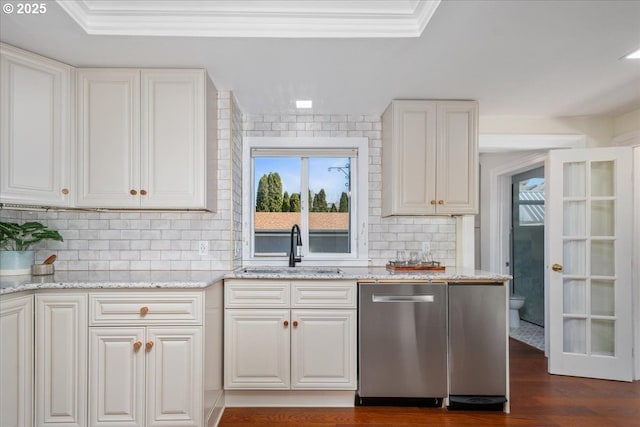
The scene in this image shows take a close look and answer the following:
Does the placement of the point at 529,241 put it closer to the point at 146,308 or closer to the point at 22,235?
the point at 146,308

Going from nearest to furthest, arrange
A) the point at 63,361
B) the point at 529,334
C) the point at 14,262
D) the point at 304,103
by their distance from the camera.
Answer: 1. the point at 63,361
2. the point at 14,262
3. the point at 304,103
4. the point at 529,334

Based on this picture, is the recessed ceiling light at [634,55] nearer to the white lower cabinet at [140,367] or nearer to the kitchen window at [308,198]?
the kitchen window at [308,198]

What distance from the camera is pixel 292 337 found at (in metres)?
2.64

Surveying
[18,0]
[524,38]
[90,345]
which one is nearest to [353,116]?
[524,38]

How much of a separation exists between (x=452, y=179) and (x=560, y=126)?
1.45m

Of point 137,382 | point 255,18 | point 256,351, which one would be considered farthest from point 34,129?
point 256,351

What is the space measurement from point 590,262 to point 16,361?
4322 millimetres

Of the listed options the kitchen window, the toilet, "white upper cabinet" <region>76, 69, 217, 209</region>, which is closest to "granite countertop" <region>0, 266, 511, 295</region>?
"white upper cabinet" <region>76, 69, 217, 209</region>

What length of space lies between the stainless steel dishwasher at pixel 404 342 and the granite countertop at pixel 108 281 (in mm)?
1115

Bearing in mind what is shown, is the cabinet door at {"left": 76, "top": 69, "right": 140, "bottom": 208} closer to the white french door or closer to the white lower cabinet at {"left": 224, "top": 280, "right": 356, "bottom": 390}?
the white lower cabinet at {"left": 224, "top": 280, "right": 356, "bottom": 390}

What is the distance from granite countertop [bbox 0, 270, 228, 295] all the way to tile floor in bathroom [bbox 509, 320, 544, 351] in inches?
147

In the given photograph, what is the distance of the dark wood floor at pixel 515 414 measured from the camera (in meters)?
2.48

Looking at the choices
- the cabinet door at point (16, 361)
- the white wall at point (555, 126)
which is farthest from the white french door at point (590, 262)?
the cabinet door at point (16, 361)

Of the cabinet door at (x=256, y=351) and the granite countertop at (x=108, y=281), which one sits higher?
the granite countertop at (x=108, y=281)
